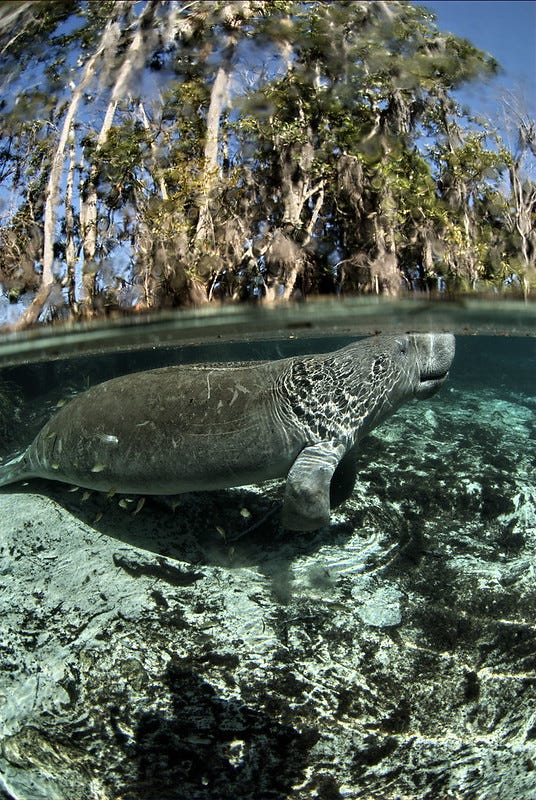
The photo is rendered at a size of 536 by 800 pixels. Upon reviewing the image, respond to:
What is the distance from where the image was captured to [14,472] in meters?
5.27

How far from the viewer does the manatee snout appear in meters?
5.38

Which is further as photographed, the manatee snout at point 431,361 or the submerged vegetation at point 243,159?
the manatee snout at point 431,361

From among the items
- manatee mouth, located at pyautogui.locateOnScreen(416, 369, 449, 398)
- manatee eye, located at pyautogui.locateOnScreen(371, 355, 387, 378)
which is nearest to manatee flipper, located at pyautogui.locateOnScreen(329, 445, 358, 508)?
manatee eye, located at pyautogui.locateOnScreen(371, 355, 387, 378)

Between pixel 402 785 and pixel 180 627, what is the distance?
1.74 metres

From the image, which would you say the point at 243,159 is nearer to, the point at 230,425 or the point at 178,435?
the point at 230,425

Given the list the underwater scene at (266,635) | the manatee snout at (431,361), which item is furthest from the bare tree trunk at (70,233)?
the manatee snout at (431,361)

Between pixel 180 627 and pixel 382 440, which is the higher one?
pixel 382 440

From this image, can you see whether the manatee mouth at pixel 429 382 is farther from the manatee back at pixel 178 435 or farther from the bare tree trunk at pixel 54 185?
the bare tree trunk at pixel 54 185

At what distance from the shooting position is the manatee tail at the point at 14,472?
5207 millimetres

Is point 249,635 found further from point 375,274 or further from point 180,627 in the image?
point 375,274

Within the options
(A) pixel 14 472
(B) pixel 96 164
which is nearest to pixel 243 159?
(B) pixel 96 164

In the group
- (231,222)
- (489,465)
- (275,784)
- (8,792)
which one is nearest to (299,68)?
(231,222)

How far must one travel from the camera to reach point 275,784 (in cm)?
358

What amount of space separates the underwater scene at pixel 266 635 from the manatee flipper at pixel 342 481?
53mm
